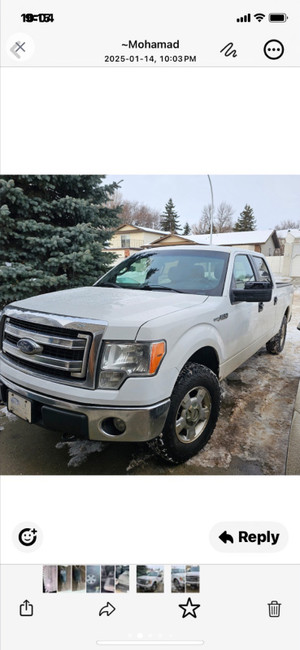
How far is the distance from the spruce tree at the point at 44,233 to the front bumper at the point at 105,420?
139 inches

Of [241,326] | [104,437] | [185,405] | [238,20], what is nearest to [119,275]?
[241,326]

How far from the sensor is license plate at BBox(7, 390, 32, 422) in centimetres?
197

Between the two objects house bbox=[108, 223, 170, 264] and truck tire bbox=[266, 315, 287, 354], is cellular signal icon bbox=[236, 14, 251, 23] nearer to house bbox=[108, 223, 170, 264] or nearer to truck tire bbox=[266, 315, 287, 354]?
truck tire bbox=[266, 315, 287, 354]

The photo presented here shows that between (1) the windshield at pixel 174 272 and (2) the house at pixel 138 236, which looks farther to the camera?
(2) the house at pixel 138 236

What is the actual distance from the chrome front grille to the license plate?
196mm

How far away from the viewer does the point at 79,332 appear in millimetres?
1837

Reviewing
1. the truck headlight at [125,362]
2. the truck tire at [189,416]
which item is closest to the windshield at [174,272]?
the truck tire at [189,416]

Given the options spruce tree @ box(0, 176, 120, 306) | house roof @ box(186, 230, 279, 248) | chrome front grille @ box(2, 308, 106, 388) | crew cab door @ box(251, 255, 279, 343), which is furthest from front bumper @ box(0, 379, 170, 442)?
house roof @ box(186, 230, 279, 248)

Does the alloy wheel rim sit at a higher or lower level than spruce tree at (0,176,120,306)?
lower

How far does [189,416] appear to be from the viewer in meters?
2.21

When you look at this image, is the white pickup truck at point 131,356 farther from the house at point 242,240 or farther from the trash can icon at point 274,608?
the house at point 242,240

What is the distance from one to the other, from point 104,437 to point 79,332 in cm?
63

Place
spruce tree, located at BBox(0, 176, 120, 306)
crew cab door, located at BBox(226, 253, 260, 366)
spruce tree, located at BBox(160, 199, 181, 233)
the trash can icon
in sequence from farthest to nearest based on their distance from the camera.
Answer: spruce tree, located at BBox(160, 199, 181, 233) < spruce tree, located at BBox(0, 176, 120, 306) < crew cab door, located at BBox(226, 253, 260, 366) < the trash can icon

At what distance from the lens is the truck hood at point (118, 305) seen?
180cm
